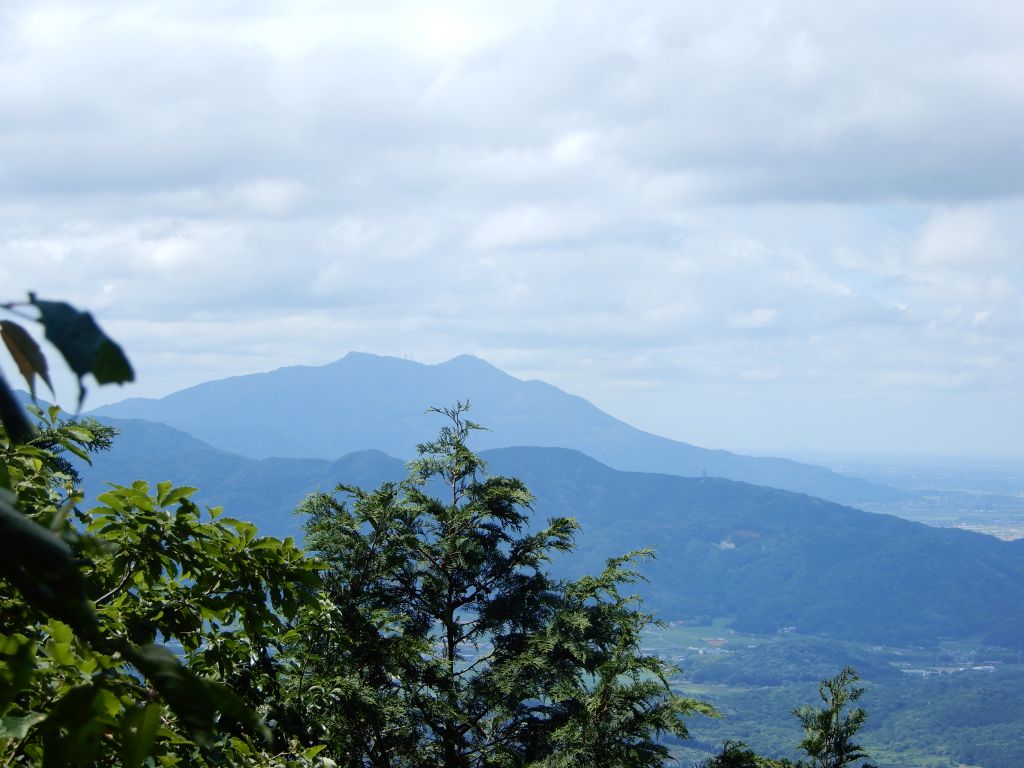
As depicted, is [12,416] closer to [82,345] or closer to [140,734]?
[82,345]

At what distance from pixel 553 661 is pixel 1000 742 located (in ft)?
658

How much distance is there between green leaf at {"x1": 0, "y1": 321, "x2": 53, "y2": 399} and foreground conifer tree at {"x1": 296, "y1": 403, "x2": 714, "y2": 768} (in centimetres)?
887

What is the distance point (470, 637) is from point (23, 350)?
14.1 meters

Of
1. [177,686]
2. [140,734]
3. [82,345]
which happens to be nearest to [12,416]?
[82,345]

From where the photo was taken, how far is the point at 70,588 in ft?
4.27

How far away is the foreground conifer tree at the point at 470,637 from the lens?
39.2 ft

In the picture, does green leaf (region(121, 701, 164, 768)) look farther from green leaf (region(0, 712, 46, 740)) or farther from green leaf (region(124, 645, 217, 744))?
green leaf (region(0, 712, 46, 740))

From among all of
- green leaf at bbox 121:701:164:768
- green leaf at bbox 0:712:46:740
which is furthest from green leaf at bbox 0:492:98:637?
green leaf at bbox 0:712:46:740

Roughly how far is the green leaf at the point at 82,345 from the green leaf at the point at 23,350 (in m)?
0.18

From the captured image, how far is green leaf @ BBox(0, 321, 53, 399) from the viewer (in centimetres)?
135

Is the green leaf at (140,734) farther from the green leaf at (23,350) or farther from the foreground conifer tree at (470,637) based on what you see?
the foreground conifer tree at (470,637)

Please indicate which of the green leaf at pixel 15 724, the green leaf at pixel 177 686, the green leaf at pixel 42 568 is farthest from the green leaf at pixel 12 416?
the green leaf at pixel 15 724

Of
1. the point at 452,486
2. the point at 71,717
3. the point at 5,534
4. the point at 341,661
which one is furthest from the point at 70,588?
the point at 452,486

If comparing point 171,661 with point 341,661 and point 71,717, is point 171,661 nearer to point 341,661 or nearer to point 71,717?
point 71,717
